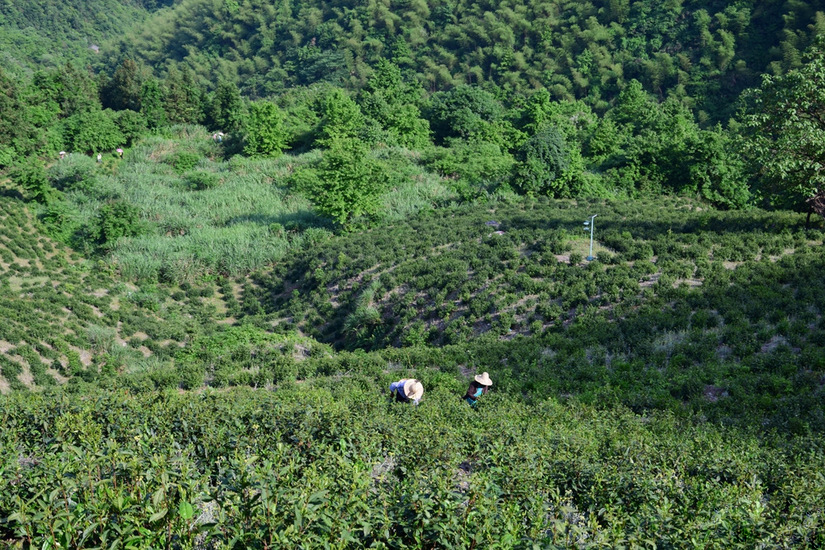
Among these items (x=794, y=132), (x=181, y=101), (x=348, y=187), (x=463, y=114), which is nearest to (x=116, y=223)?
(x=348, y=187)

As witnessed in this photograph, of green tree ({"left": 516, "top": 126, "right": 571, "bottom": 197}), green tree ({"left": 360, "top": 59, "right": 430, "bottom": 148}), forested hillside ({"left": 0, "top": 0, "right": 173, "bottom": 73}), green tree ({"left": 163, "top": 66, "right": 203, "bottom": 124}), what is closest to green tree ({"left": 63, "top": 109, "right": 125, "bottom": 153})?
green tree ({"left": 163, "top": 66, "right": 203, "bottom": 124})

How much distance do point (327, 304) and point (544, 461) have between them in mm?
17761

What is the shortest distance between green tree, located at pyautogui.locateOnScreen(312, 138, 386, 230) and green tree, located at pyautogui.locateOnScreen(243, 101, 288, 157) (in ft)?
47.4

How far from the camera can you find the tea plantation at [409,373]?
609cm

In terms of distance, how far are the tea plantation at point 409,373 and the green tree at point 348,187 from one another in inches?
52.7

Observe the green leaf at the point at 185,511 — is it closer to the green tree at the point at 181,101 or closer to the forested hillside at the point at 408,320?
the forested hillside at the point at 408,320

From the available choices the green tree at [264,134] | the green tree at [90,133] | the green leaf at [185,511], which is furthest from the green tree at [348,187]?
the green leaf at [185,511]

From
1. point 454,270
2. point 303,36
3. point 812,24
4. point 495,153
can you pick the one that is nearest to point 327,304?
point 454,270

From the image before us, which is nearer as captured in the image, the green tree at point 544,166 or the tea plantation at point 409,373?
the tea plantation at point 409,373

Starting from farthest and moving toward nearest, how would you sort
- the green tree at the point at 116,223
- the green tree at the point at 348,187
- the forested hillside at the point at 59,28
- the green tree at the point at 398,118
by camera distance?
the forested hillside at the point at 59,28 → the green tree at the point at 398,118 → the green tree at the point at 348,187 → the green tree at the point at 116,223

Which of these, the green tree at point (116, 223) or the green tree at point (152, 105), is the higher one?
the green tree at point (152, 105)

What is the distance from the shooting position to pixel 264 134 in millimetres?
46062

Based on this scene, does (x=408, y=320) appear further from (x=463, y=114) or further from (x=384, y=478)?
(x=463, y=114)

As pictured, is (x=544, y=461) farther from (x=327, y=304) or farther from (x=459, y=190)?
(x=459, y=190)
